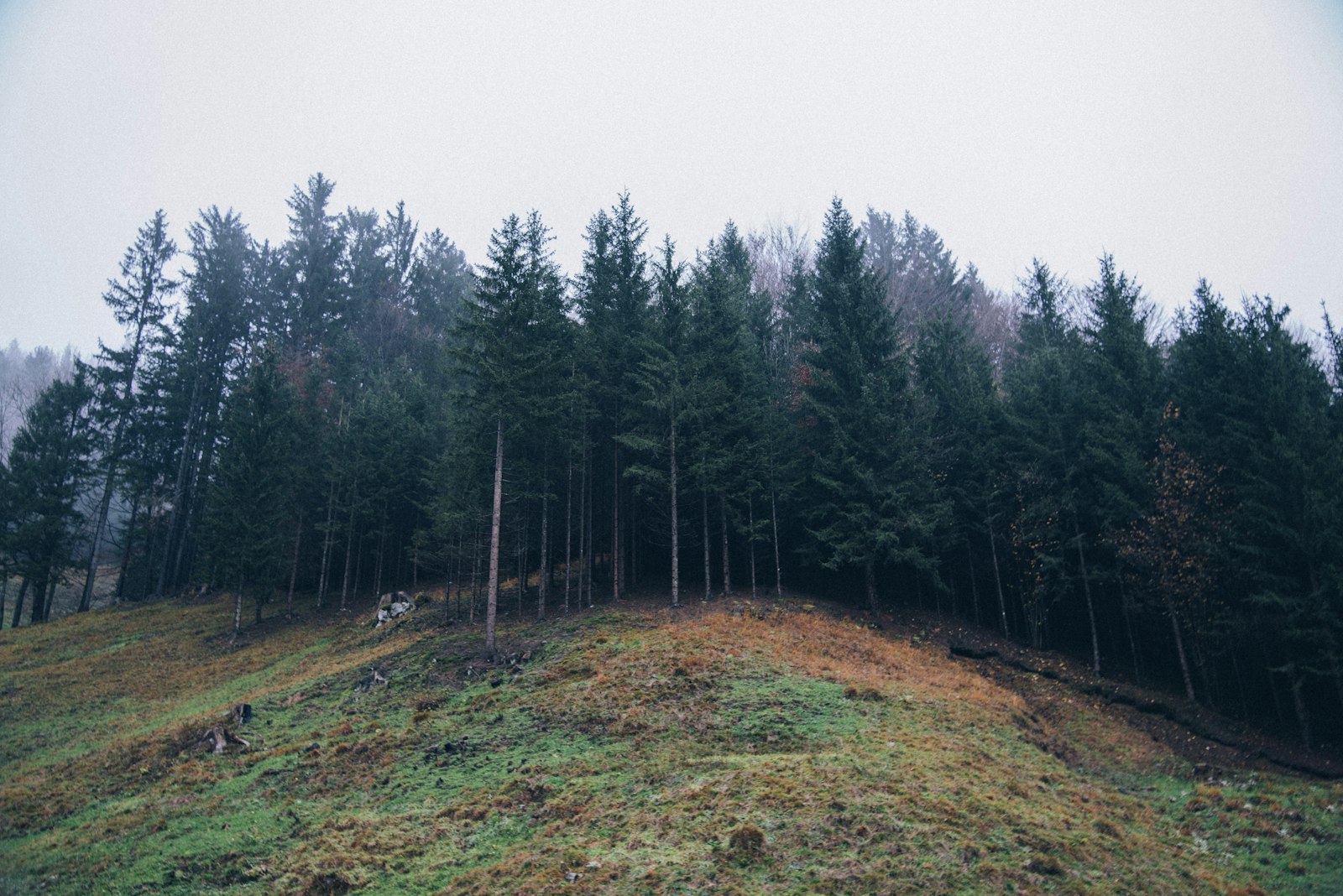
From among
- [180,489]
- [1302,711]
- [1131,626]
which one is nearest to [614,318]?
[1131,626]

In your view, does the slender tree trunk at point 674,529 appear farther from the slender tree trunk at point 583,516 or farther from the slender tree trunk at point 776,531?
the slender tree trunk at point 776,531

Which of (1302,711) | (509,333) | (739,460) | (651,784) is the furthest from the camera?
(739,460)

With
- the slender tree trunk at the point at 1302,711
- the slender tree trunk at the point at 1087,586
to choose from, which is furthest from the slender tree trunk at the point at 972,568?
the slender tree trunk at the point at 1302,711

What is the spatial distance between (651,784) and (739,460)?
17284 mm

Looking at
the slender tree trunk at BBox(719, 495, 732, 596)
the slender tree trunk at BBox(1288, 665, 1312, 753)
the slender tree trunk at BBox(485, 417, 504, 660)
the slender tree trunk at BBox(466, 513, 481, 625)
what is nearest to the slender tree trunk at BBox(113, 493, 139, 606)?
the slender tree trunk at BBox(466, 513, 481, 625)

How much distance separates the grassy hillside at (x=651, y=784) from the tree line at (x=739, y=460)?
16.9 feet

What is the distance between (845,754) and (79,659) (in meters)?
35.7

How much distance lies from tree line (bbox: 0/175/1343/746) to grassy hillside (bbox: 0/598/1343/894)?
516 centimetres

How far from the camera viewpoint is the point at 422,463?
38.3 metres

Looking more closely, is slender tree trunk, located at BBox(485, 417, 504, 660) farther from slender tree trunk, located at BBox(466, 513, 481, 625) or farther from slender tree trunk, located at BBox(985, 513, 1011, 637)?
slender tree trunk, located at BBox(985, 513, 1011, 637)

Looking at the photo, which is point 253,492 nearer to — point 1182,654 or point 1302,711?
point 1182,654

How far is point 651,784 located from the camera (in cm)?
1121

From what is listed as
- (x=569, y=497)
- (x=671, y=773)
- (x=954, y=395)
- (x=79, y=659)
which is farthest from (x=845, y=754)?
(x=79, y=659)

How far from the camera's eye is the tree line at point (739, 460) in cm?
2128
